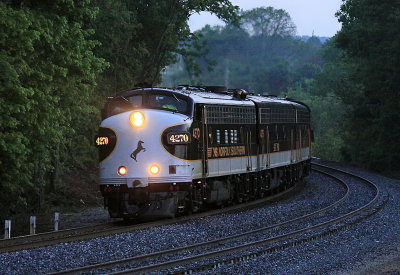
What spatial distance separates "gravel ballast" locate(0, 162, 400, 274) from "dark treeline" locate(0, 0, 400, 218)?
192 inches

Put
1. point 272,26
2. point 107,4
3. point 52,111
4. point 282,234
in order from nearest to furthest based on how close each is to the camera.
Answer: point 282,234 < point 52,111 < point 107,4 < point 272,26

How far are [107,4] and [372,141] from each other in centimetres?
2524

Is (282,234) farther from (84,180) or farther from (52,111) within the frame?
(84,180)

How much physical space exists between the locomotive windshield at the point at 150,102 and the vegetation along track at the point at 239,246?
4383mm

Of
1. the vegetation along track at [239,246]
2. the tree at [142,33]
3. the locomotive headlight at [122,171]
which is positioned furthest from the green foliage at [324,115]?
the locomotive headlight at [122,171]

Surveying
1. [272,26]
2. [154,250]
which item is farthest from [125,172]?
[272,26]

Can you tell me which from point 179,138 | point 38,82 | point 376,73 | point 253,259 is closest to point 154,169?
point 179,138

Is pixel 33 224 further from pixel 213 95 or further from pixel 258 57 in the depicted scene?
pixel 258 57

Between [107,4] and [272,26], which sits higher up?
[272,26]

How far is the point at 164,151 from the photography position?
19547 millimetres

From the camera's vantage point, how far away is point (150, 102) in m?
20.6

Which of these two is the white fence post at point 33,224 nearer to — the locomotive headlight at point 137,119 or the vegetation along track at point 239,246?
the locomotive headlight at point 137,119

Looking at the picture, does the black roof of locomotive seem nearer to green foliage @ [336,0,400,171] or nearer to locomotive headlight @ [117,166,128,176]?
locomotive headlight @ [117,166,128,176]

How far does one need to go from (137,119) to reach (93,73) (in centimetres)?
390
